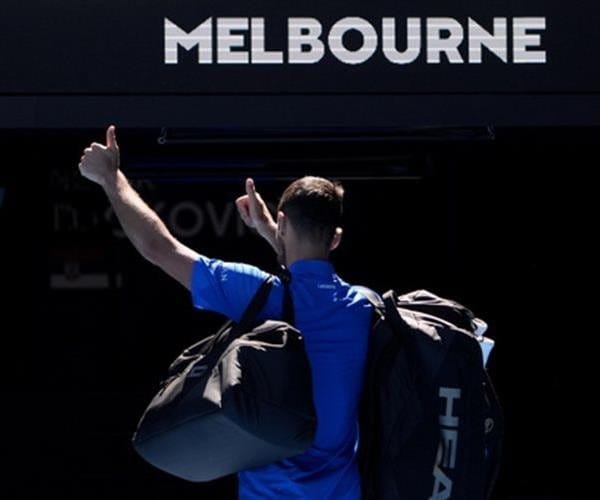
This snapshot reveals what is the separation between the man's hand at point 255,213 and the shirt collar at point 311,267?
0.90ft

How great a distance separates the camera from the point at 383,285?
7453mm

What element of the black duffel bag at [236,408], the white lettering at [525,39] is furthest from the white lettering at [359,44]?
the black duffel bag at [236,408]

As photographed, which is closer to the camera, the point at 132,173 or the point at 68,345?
the point at 132,173

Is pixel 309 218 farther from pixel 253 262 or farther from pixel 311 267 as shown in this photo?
pixel 253 262

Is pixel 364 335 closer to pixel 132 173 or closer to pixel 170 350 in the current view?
pixel 132 173

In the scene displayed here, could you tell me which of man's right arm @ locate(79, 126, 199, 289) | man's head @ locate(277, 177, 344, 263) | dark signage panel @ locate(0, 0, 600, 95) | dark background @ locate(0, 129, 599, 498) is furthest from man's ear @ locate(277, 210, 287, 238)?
dark background @ locate(0, 129, 599, 498)

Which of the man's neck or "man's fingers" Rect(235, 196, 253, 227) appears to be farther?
"man's fingers" Rect(235, 196, 253, 227)

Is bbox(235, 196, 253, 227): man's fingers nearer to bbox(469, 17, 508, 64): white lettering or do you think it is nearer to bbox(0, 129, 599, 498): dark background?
bbox(469, 17, 508, 64): white lettering

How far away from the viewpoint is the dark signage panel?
4934 mm

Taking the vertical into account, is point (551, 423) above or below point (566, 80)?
below

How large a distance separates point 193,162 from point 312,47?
1.48 meters

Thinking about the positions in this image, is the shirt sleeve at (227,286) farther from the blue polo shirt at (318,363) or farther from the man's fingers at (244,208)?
the man's fingers at (244,208)

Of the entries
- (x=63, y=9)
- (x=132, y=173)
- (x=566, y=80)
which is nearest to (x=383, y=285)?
(x=132, y=173)

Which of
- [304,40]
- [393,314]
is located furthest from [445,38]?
[393,314]
